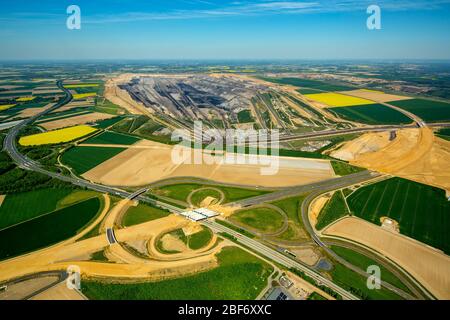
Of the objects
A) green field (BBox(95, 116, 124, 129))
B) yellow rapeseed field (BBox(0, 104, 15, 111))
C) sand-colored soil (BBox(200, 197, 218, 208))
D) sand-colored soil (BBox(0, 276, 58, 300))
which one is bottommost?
sand-colored soil (BBox(0, 276, 58, 300))

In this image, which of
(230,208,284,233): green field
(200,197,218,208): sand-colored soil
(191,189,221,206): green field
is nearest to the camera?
(230,208,284,233): green field

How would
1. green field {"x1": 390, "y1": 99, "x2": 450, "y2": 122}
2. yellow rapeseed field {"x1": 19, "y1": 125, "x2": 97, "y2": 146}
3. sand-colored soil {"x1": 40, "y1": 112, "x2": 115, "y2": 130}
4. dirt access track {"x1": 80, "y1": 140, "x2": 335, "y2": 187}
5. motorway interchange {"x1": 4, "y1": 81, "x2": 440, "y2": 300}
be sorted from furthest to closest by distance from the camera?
1. green field {"x1": 390, "y1": 99, "x2": 450, "y2": 122}
2. sand-colored soil {"x1": 40, "y1": 112, "x2": 115, "y2": 130}
3. yellow rapeseed field {"x1": 19, "y1": 125, "x2": 97, "y2": 146}
4. dirt access track {"x1": 80, "y1": 140, "x2": 335, "y2": 187}
5. motorway interchange {"x1": 4, "y1": 81, "x2": 440, "y2": 300}

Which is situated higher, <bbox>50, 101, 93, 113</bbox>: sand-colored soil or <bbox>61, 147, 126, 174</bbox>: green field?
<bbox>50, 101, 93, 113</bbox>: sand-colored soil

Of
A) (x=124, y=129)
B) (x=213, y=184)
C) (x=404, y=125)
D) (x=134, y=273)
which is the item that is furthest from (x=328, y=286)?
(x=404, y=125)

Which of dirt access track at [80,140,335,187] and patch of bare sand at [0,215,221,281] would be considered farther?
dirt access track at [80,140,335,187]

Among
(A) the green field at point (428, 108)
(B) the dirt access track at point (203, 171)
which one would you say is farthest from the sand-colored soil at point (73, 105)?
(A) the green field at point (428, 108)

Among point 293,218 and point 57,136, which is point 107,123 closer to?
point 57,136

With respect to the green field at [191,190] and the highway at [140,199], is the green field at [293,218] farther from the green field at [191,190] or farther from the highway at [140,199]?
the green field at [191,190]

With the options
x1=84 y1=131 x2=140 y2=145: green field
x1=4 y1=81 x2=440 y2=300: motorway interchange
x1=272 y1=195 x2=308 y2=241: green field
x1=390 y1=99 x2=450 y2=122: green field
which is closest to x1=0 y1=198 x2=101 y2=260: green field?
x1=4 y1=81 x2=440 y2=300: motorway interchange

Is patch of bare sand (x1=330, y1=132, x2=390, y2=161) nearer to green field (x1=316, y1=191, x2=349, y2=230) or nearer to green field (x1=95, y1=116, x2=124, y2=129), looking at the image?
green field (x1=316, y1=191, x2=349, y2=230)
